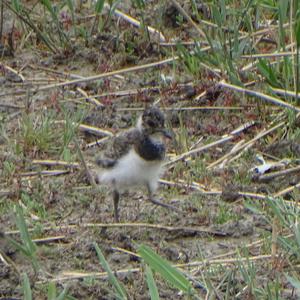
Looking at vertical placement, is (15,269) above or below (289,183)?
above

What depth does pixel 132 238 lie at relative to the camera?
18.5 feet

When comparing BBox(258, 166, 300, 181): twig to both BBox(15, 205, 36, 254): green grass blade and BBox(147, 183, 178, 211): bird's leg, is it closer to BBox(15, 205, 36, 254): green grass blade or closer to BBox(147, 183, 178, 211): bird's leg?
BBox(147, 183, 178, 211): bird's leg

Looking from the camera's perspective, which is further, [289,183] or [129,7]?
[129,7]

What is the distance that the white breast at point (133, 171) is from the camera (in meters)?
5.68

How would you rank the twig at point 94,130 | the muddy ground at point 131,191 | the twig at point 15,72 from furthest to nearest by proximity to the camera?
the twig at point 15,72
the twig at point 94,130
the muddy ground at point 131,191

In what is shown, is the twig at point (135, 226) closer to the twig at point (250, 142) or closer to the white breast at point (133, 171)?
the white breast at point (133, 171)

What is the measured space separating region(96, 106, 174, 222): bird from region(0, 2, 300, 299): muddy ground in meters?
0.21

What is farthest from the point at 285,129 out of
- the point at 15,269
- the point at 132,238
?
the point at 15,269

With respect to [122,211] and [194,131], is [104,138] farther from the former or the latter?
[122,211]

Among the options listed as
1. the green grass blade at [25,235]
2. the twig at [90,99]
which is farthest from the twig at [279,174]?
the green grass blade at [25,235]

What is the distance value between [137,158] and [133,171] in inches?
2.9

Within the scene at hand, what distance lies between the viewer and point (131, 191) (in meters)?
6.33

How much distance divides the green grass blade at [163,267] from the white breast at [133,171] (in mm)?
1363

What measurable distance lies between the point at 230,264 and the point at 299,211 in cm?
47
